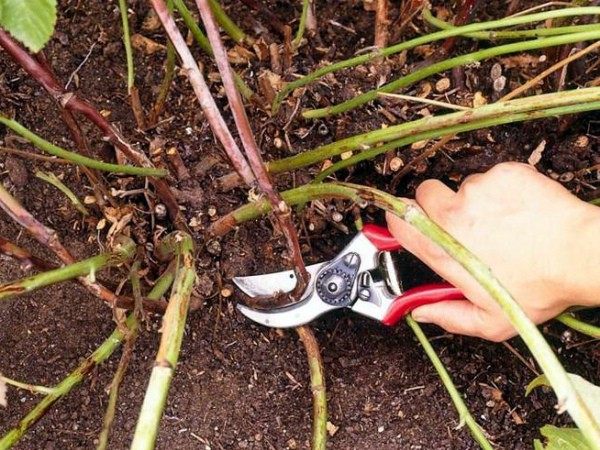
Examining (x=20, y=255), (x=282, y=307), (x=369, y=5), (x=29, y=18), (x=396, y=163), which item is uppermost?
(x=29, y=18)

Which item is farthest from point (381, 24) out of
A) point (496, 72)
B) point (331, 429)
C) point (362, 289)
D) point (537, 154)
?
point (331, 429)

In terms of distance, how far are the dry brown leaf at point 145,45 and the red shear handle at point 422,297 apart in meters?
0.56

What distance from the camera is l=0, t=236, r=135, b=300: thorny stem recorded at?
73 cm

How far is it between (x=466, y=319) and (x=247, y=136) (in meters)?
0.42

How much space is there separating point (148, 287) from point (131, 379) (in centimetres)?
15

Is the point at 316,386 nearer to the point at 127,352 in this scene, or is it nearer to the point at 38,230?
the point at 127,352

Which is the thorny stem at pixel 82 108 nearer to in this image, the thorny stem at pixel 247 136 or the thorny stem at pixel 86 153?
the thorny stem at pixel 86 153

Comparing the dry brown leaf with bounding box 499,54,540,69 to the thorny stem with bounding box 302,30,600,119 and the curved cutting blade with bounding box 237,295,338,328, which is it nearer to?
the thorny stem with bounding box 302,30,600,119

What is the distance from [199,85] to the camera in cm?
73

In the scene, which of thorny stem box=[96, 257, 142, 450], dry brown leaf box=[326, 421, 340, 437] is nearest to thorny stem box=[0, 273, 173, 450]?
thorny stem box=[96, 257, 142, 450]

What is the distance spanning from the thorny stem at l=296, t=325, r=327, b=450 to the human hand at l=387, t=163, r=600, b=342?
6.3 inches

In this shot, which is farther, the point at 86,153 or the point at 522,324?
the point at 86,153

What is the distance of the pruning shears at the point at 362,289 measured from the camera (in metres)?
1.04

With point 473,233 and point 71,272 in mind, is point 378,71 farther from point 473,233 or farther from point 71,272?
point 71,272
